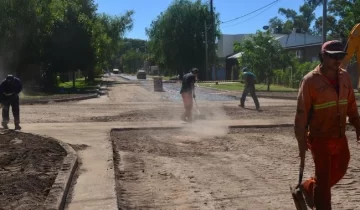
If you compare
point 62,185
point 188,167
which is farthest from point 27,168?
point 188,167

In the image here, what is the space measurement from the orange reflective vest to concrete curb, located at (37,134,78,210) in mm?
2831

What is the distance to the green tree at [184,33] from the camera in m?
69.1

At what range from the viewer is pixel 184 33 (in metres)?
69.1

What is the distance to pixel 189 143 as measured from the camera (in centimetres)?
1235

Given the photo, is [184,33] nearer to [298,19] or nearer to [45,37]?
[45,37]

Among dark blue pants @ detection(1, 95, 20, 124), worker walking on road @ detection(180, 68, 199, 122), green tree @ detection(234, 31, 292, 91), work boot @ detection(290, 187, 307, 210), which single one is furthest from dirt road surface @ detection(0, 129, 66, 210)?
green tree @ detection(234, 31, 292, 91)

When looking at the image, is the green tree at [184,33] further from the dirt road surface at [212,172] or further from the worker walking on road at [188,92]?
the dirt road surface at [212,172]

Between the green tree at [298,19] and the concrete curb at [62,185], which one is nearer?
the concrete curb at [62,185]

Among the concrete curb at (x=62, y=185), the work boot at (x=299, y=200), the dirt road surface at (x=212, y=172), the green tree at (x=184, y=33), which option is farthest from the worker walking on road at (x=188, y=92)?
the green tree at (x=184, y=33)

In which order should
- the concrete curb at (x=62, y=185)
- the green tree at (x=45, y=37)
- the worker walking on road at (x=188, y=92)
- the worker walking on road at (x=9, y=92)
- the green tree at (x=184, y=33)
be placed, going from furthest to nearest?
the green tree at (x=184, y=33), the green tree at (x=45, y=37), the worker walking on road at (x=188, y=92), the worker walking on road at (x=9, y=92), the concrete curb at (x=62, y=185)

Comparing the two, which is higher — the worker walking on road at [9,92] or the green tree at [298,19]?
the green tree at [298,19]

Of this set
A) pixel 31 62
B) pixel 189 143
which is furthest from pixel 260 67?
pixel 189 143

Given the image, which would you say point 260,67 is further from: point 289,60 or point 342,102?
point 342,102

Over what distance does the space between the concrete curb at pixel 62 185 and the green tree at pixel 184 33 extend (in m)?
59.8
